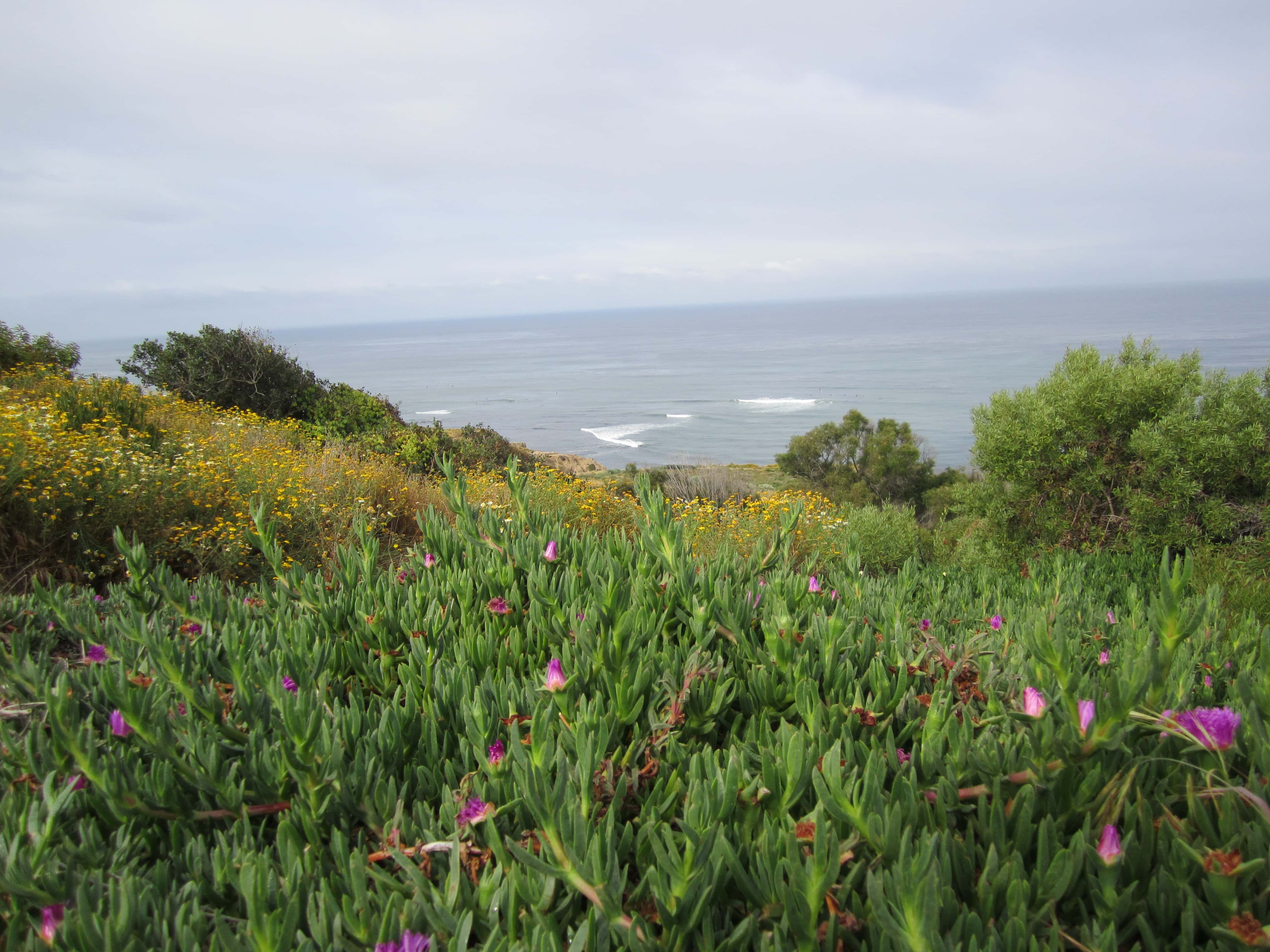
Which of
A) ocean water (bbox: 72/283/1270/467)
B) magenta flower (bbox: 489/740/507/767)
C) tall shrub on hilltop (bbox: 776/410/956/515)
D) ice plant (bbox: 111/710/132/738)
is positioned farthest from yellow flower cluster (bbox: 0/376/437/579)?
tall shrub on hilltop (bbox: 776/410/956/515)

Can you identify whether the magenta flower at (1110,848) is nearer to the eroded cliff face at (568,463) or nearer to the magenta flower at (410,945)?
the magenta flower at (410,945)

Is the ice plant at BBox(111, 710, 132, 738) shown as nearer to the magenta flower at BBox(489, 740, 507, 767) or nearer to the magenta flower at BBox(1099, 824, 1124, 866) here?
the magenta flower at BBox(489, 740, 507, 767)

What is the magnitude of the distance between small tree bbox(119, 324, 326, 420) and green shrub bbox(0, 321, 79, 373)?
1.47 meters

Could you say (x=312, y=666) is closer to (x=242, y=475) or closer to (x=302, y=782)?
(x=302, y=782)

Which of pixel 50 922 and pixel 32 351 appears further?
pixel 32 351

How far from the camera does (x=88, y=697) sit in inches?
55.9

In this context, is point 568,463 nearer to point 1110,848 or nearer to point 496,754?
point 496,754

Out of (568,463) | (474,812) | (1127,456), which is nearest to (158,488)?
(474,812)

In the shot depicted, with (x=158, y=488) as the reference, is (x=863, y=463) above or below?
below

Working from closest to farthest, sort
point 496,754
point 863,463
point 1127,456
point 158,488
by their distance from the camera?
point 496,754, point 158,488, point 1127,456, point 863,463

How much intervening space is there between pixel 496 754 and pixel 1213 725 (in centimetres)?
100

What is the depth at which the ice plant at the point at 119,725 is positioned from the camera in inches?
46.8

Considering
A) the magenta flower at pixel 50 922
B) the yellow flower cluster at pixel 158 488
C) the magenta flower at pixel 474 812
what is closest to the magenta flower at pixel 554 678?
the magenta flower at pixel 474 812

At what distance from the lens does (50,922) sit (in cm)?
83
